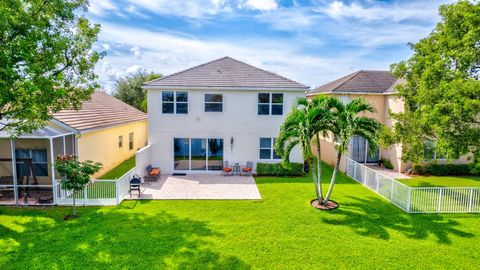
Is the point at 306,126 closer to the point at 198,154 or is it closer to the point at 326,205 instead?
the point at 326,205

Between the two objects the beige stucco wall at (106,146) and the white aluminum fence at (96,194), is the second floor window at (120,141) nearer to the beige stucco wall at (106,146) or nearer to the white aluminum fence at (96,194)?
the beige stucco wall at (106,146)

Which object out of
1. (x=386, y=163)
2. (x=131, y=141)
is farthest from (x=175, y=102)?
(x=386, y=163)


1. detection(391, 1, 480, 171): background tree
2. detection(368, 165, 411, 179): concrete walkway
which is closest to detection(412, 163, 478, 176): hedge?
detection(368, 165, 411, 179): concrete walkway

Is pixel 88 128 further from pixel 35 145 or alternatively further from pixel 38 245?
pixel 38 245

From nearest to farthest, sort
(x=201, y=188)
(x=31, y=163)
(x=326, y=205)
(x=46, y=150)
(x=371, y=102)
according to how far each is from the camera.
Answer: (x=326, y=205), (x=31, y=163), (x=46, y=150), (x=201, y=188), (x=371, y=102)

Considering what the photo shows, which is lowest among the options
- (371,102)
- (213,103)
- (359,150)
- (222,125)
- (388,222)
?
(388,222)

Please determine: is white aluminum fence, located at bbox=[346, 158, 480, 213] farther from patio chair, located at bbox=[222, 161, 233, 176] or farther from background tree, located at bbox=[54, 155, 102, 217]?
background tree, located at bbox=[54, 155, 102, 217]

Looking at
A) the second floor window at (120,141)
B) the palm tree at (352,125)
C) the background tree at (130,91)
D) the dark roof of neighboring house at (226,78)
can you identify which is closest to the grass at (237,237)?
the palm tree at (352,125)
